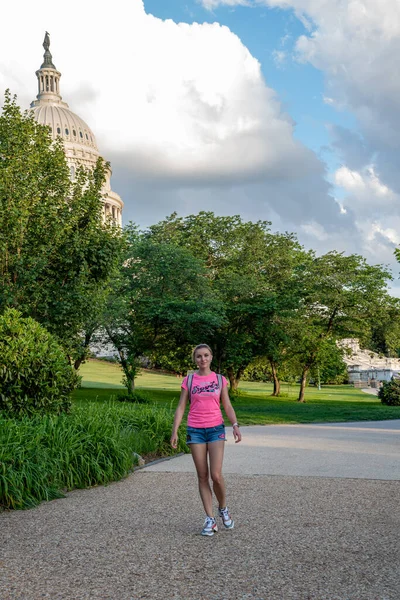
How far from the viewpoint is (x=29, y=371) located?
33.7ft

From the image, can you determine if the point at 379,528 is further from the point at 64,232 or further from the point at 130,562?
the point at 64,232

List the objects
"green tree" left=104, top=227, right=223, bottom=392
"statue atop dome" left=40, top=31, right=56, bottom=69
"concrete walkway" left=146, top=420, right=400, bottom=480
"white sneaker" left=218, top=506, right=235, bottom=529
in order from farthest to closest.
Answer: "statue atop dome" left=40, top=31, right=56, bottom=69
"green tree" left=104, top=227, right=223, bottom=392
"concrete walkway" left=146, top=420, right=400, bottom=480
"white sneaker" left=218, top=506, right=235, bottom=529

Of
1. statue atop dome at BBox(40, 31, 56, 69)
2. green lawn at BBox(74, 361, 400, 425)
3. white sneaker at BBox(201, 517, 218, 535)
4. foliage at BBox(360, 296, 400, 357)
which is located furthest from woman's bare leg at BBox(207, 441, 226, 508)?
statue atop dome at BBox(40, 31, 56, 69)

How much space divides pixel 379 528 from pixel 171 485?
3.00 m

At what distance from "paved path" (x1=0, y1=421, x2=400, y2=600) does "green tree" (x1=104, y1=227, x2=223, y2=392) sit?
58.9 ft

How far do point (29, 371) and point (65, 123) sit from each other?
121198mm

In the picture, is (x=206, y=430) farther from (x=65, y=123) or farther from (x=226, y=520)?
(x=65, y=123)

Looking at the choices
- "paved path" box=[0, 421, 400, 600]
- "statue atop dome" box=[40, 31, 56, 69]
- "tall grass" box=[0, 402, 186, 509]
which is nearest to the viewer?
"paved path" box=[0, 421, 400, 600]

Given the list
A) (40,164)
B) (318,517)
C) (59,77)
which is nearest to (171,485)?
(318,517)

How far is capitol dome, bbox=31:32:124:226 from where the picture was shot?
380ft

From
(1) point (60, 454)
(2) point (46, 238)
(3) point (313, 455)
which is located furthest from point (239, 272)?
(1) point (60, 454)

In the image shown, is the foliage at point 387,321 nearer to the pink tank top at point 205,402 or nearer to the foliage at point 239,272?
the foliage at point 239,272

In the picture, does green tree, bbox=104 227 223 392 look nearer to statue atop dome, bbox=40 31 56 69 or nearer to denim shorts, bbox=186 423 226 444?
denim shorts, bbox=186 423 226 444

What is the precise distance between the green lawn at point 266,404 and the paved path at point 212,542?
5536mm
